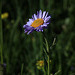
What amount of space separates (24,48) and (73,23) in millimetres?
623

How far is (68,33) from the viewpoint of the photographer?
191 centimetres

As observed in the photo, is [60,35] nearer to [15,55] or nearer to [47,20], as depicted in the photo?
[15,55]

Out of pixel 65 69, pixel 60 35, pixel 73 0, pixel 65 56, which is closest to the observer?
pixel 65 69

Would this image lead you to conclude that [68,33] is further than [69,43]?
Yes

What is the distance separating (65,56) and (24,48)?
0.41 m

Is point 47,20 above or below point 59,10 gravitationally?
below

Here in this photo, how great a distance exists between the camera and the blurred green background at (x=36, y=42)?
53.3 inches

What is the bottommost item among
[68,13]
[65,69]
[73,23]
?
[65,69]

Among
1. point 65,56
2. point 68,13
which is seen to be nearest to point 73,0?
point 68,13

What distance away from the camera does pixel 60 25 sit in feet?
6.83

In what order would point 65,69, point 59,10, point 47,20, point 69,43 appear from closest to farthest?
1. point 47,20
2. point 65,69
3. point 69,43
4. point 59,10

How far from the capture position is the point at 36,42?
1.72 metres

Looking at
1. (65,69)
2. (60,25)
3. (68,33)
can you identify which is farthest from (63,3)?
(65,69)

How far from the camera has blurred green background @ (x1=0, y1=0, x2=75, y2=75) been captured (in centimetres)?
135
